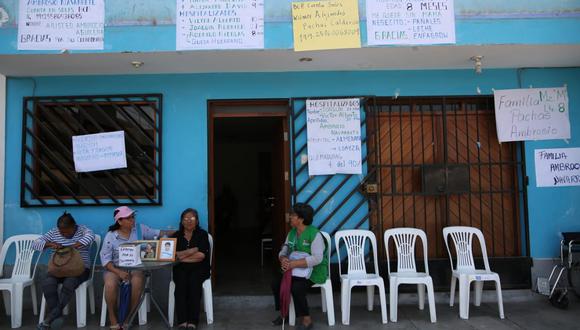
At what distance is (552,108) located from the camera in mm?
5516

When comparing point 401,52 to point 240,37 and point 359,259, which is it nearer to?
point 240,37

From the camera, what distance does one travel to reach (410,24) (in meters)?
4.62

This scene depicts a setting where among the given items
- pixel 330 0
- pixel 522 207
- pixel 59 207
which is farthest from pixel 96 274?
pixel 522 207

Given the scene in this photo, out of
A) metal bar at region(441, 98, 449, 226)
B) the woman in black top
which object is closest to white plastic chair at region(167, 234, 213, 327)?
the woman in black top

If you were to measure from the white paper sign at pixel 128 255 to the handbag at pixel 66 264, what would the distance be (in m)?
0.55

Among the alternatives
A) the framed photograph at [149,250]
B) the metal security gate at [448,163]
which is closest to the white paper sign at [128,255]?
the framed photograph at [149,250]

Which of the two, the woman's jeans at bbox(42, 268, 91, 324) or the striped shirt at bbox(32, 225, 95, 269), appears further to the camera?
the striped shirt at bbox(32, 225, 95, 269)

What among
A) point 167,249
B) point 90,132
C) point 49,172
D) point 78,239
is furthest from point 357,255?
point 49,172

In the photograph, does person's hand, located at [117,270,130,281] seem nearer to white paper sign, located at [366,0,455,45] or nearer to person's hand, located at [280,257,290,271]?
person's hand, located at [280,257,290,271]

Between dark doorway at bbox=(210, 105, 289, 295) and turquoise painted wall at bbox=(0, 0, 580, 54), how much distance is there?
123cm

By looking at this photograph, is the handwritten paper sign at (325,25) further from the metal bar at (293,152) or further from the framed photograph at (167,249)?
the framed photograph at (167,249)

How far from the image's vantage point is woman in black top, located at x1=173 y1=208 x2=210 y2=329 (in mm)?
4535

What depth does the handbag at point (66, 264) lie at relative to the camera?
4523 millimetres

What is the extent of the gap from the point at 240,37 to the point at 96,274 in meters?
3.13
